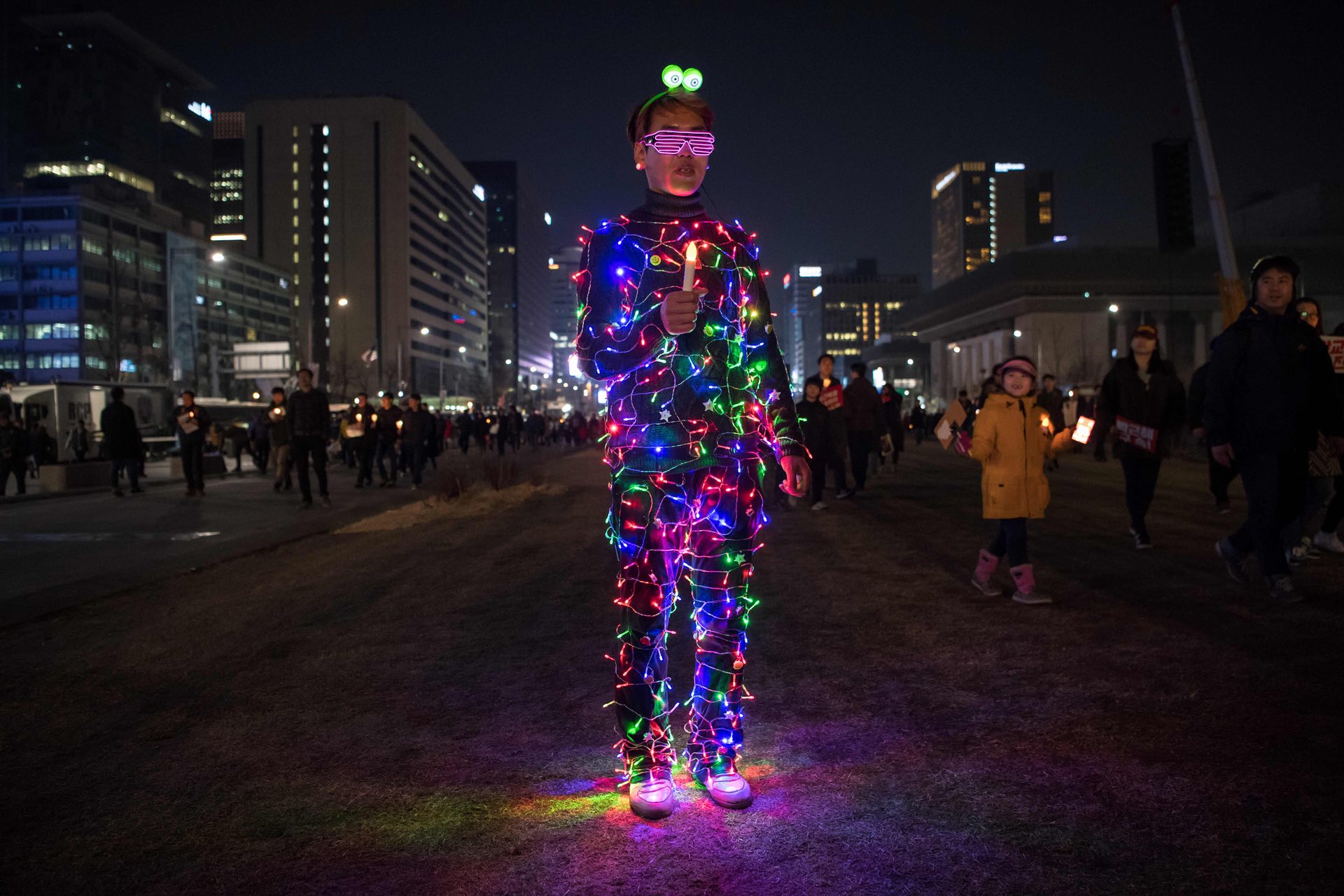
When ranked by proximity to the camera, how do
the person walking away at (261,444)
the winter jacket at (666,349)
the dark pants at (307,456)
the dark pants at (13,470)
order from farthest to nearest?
the person walking away at (261,444)
the dark pants at (13,470)
the dark pants at (307,456)
the winter jacket at (666,349)

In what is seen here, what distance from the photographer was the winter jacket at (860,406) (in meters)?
14.7

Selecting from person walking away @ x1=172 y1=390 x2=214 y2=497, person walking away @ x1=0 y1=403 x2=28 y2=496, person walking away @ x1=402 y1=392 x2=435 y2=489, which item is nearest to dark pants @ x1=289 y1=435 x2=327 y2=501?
person walking away @ x1=172 y1=390 x2=214 y2=497

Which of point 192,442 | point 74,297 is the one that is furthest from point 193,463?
point 74,297

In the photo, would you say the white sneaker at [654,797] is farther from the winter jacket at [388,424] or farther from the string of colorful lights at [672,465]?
the winter jacket at [388,424]

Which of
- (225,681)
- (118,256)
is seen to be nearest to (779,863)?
(225,681)

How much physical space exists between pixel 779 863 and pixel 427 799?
1159mm

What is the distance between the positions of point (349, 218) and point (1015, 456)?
5322 inches

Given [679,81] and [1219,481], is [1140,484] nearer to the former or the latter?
[1219,481]

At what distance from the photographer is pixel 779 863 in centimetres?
259

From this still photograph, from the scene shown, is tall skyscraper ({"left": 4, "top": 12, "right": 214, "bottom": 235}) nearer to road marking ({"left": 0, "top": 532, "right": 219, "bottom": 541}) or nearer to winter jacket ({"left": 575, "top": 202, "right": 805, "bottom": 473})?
road marking ({"left": 0, "top": 532, "right": 219, "bottom": 541})

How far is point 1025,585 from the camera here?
6141 mm

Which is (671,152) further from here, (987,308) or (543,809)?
(987,308)

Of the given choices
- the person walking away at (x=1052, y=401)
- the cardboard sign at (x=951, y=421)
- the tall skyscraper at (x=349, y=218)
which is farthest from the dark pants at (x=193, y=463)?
the tall skyscraper at (x=349, y=218)

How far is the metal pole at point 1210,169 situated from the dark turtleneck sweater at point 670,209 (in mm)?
22168
